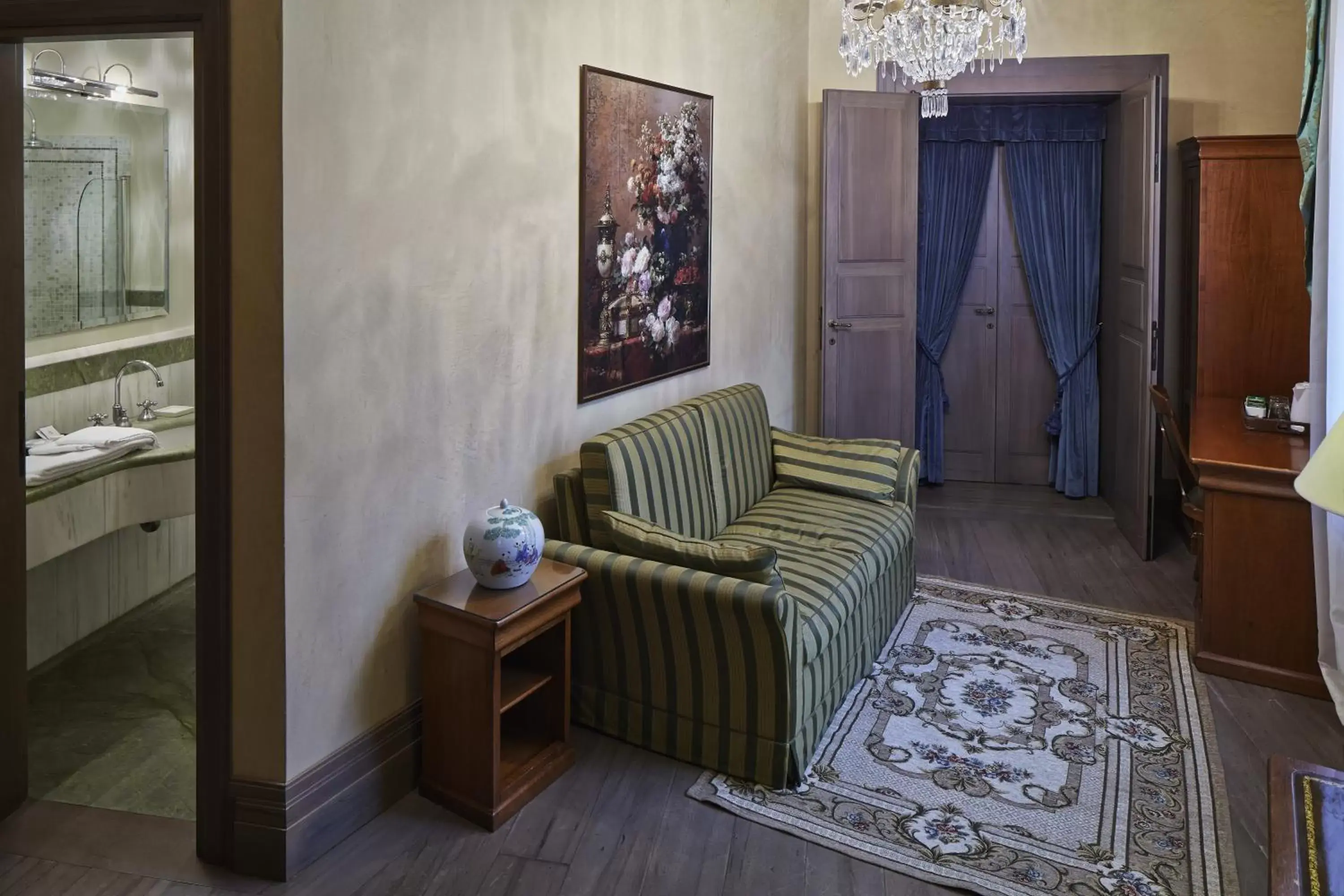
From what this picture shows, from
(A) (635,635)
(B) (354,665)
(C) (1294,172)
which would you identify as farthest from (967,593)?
(B) (354,665)

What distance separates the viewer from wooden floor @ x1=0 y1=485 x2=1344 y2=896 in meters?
2.68

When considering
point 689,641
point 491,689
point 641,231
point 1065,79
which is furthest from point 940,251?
point 491,689

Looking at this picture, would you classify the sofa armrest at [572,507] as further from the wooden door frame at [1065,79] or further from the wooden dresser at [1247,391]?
the wooden door frame at [1065,79]

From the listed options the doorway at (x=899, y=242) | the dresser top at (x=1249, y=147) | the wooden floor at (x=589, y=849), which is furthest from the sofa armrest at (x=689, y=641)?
the dresser top at (x=1249, y=147)

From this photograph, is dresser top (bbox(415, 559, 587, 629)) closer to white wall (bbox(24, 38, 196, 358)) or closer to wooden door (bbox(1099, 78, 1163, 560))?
white wall (bbox(24, 38, 196, 358))

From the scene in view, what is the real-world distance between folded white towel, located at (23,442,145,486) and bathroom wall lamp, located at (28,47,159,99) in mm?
1339

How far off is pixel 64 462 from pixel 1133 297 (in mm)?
4877

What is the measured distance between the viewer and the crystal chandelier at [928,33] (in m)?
3.80

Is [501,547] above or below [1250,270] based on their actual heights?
below

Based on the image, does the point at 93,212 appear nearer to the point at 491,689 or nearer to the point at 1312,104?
the point at 491,689

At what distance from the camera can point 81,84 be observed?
3994 millimetres

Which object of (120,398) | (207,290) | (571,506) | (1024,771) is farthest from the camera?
(120,398)

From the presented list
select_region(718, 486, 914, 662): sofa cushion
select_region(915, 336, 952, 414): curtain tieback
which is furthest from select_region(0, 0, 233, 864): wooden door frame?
select_region(915, 336, 952, 414): curtain tieback

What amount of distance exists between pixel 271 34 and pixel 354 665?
1.58 m
